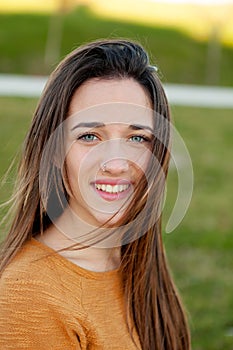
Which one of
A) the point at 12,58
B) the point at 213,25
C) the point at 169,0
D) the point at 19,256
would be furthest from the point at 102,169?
the point at 169,0

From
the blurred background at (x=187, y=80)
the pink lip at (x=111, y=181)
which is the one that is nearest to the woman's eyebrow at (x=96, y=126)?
the pink lip at (x=111, y=181)

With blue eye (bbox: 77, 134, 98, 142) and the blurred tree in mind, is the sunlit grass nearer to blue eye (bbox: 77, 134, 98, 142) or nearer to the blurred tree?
the blurred tree

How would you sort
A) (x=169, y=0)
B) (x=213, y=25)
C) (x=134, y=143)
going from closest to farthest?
→ (x=134, y=143), (x=213, y=25), (x=169, y=0)

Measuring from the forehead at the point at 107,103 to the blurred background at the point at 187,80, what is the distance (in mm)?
393

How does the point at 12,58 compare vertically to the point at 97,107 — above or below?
above

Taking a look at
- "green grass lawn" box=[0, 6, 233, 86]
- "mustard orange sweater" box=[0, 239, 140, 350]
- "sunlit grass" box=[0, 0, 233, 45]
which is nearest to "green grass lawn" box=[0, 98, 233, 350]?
"mustard orange sweater" box=[0, 239, 140, 350]

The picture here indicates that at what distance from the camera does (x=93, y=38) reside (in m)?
13.0

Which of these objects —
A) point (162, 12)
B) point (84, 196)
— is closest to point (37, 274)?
point (84, 196)

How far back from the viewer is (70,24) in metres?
15.0

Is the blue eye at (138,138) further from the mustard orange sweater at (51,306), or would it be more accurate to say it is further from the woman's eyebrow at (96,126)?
the mustard orange sweater at (51,306)

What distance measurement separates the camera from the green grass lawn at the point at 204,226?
4059 mm

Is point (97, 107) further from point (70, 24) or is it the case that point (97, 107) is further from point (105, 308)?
point (70, 24)

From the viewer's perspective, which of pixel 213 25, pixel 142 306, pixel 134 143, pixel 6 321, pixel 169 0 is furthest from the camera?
pixel 169 0

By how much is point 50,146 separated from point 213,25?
43.6 feet
